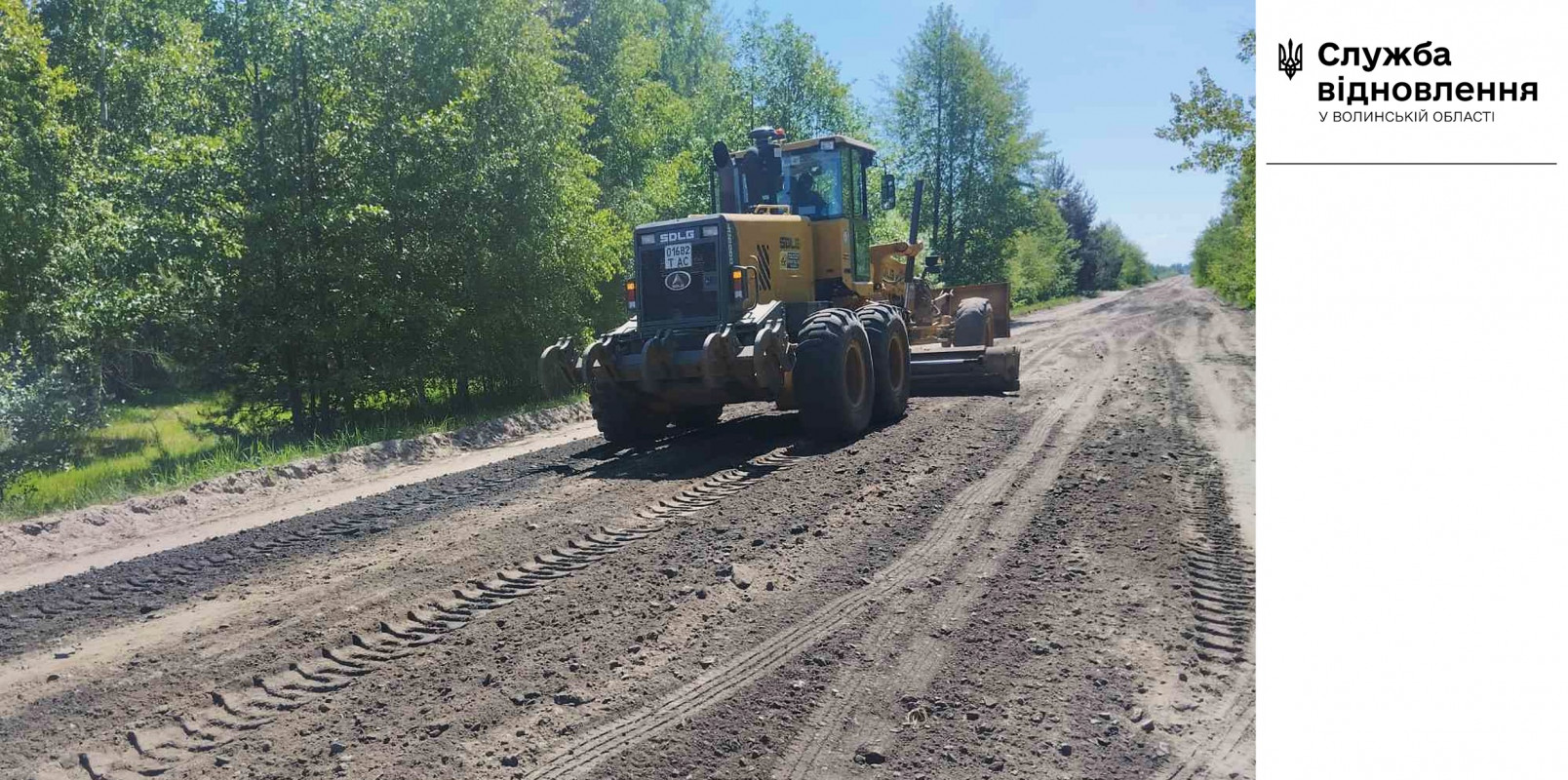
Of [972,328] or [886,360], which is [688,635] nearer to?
[886,360]

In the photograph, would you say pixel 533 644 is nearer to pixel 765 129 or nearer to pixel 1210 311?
pixel 765 129

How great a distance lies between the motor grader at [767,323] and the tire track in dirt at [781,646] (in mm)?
2272

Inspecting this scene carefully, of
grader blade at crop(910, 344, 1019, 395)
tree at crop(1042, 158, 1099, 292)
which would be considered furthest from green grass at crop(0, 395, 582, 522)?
tree at crop(1042, 158, 1099, 292)

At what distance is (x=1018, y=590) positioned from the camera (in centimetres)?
516

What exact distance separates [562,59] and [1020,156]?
21233 millimetres

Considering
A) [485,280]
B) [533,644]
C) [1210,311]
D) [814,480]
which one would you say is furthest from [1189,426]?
[1210,311]

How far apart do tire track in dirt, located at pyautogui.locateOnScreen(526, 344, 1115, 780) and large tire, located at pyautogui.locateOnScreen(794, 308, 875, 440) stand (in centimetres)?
184

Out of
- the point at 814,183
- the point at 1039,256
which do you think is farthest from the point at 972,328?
the point at 1039,256

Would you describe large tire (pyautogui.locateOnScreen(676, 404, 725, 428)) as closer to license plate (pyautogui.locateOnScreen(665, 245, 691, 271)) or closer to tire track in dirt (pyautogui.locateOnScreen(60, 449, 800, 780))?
license plate (pyautogui.locateOnScreen(665, 245, 691, 271))

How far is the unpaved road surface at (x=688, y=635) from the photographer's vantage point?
366 centimetres

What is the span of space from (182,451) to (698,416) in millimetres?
8652

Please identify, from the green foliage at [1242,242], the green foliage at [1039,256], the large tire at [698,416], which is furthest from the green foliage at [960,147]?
the large tire at [698,416]

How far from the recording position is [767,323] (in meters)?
9.30

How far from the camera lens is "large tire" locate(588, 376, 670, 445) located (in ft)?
32.6
